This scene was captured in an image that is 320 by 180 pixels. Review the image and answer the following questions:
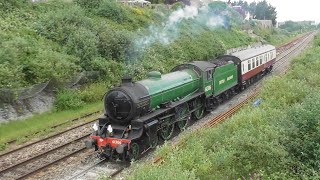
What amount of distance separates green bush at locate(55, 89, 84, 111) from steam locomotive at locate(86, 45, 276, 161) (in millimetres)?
6644

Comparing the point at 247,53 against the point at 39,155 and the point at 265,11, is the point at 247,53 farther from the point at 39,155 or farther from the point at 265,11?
the point at 265,11

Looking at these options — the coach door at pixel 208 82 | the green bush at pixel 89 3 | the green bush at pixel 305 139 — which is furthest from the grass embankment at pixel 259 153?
the green bush at pixel 89 3

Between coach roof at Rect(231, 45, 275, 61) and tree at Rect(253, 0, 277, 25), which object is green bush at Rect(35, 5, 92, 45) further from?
tree at Rect(253, 0, 277, 25)

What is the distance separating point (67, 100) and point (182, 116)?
25.7 ft

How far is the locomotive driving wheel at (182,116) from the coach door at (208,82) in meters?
2.51

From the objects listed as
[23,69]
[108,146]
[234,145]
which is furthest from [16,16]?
[234,145]

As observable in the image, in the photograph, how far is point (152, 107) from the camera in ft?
51.0

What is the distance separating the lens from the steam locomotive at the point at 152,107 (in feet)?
46.2

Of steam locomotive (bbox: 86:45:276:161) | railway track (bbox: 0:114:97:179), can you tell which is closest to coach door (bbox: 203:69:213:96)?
steam locomotive (bbox: 86:45:276:161)

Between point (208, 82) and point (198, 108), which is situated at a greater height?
point (208, 82)

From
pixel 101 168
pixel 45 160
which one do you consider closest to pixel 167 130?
pixel 101 168

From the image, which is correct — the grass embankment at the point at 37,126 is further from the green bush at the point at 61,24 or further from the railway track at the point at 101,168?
the green bush at the point at 61,24

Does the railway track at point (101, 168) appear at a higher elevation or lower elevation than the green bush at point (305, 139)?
lower

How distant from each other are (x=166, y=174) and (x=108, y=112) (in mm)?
6651
